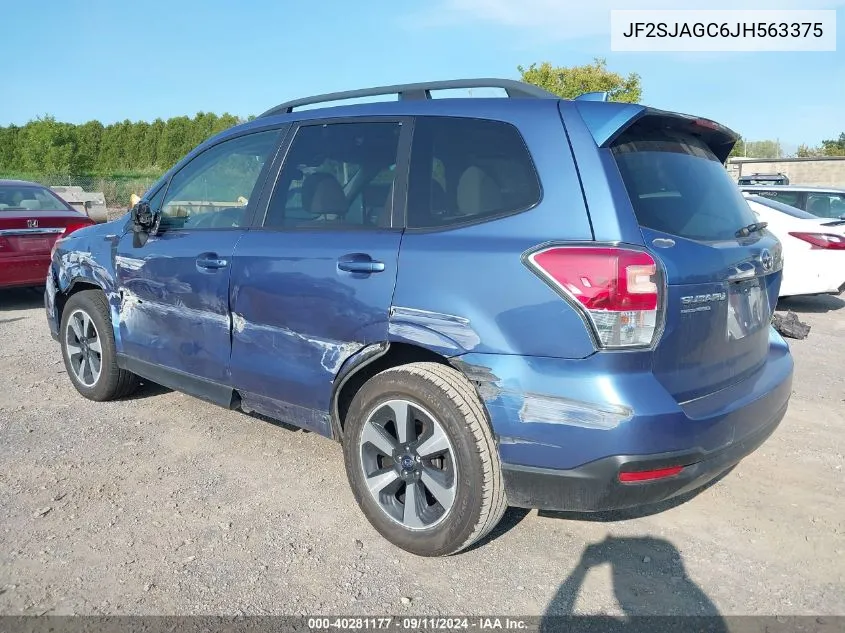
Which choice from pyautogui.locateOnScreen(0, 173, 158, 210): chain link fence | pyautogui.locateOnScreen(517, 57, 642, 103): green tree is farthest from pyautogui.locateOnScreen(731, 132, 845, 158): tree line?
pyautogui.locateOnScreen(0, 173, 158, 210): chain link fence

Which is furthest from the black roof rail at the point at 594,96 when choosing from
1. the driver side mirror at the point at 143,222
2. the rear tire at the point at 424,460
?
the driver side mirror at the point at 143,222

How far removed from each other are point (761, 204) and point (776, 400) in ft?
21.3

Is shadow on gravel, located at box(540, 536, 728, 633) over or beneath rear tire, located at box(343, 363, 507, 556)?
beneath

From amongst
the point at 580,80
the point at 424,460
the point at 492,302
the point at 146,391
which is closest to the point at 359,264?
the point at 492,302

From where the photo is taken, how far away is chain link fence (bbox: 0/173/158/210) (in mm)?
28844

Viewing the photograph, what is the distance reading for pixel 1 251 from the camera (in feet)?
25.8

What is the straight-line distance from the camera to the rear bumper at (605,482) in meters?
2.55

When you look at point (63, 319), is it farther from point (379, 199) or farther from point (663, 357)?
point (663, 357)

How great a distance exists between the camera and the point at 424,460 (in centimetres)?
298

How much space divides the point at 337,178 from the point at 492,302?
1.24 metres

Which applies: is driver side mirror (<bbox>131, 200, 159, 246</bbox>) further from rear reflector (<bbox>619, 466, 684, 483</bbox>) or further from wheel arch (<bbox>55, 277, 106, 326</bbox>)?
rear reflector (<bbox>619, 466, 684, 483</bbox>)

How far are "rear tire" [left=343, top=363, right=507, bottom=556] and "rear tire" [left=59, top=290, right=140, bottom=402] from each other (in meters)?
2.34

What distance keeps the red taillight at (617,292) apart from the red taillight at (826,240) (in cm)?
677

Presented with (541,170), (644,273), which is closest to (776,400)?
(644,273)
